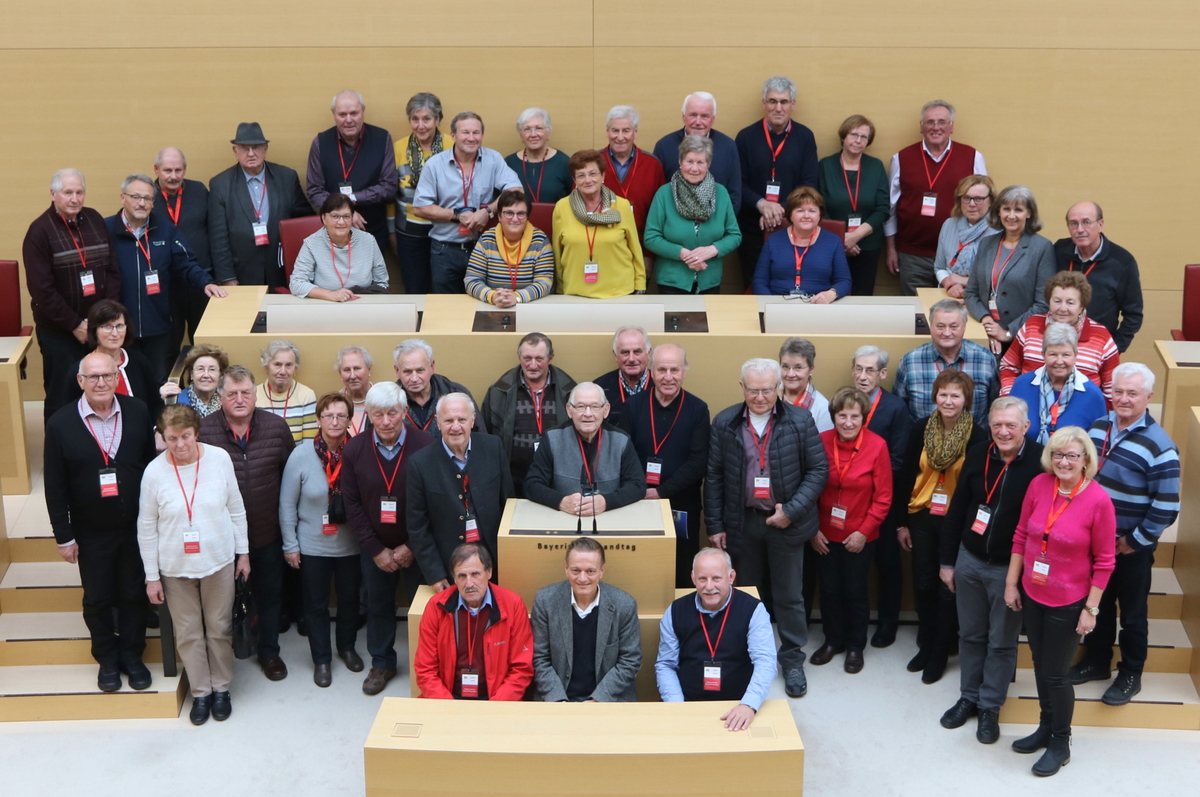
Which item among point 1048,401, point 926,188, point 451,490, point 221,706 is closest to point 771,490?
point 1048,401

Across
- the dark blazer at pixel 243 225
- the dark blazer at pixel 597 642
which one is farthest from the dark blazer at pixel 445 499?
the dark blazer at pixel 243 225

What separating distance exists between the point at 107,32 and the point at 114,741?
4479mm

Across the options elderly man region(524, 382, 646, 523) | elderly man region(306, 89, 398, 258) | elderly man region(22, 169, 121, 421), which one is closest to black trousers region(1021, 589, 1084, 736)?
elderly man region(524, 382, 646, 523)

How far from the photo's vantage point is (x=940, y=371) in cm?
563

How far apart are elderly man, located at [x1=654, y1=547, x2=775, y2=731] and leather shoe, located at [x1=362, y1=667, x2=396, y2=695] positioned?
139 cm

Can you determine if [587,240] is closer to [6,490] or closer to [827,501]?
[827,501]

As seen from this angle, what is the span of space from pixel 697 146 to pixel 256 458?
9.13 feet

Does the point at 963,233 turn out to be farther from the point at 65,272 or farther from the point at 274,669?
the point at 65,272

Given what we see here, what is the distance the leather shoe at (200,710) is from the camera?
5246mm

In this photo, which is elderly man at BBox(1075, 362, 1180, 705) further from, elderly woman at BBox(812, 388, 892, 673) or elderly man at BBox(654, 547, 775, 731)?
elderly man at BBox(654, 547, 775, 731)

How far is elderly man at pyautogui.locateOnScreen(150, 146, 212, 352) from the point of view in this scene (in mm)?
6855

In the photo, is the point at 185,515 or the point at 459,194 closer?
the point at 185,515

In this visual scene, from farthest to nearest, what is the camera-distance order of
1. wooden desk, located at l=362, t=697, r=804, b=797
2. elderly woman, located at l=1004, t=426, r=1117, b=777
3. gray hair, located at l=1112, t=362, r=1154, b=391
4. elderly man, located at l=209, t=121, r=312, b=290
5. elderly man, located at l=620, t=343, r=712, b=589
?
elderly man, located at l=209, t=121, r=312, b=290
elderly man, located at l=620, t=343, r=712, b=589
gray hair, located at l=1112, t=362, r=1154, b=391
elderly woman, located at l=1004, t=426, r=1117, b=777
wooden desk, located at l=362, t=697, r=804, b=797

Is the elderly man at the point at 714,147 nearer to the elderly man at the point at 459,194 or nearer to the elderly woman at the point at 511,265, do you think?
the elderly man at the point at 459,194
